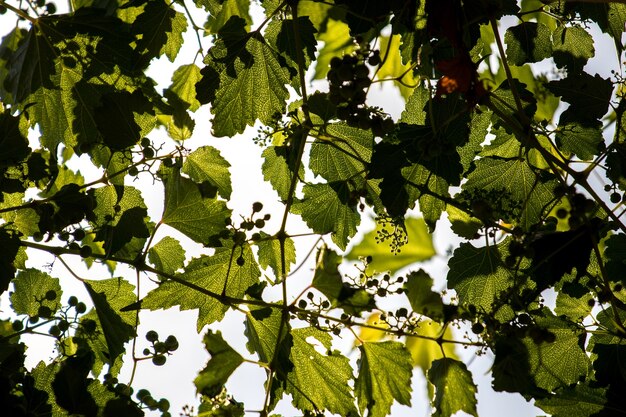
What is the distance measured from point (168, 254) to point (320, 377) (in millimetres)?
565

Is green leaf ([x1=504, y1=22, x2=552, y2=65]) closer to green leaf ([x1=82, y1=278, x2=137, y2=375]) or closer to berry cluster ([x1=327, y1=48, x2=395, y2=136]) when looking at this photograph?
berry cluster ([x1=327, y1=48, x2=395, y2=136])

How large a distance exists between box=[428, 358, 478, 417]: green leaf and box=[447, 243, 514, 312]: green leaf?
253 millimetres

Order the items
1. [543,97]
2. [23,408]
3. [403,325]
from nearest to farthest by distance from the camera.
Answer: [23,408] → [403,325] → [543,97]

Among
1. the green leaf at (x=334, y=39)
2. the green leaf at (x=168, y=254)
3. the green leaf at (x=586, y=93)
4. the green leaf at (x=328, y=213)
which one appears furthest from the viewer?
the green leaf at (x=334, y=39)

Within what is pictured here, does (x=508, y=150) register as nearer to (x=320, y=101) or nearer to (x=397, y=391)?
(x=320, y=101)

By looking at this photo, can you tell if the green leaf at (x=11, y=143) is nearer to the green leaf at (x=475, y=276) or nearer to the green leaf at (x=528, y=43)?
the green leaf at (x=475, y=276)

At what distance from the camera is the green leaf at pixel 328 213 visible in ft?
6.16

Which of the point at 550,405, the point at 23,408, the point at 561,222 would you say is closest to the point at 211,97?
the point at 23,408

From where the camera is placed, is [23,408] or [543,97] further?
[543,97]

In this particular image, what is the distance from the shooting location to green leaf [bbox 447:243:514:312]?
1.79 metres

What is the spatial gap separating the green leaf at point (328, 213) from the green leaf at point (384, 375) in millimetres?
324

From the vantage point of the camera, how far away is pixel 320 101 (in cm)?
171

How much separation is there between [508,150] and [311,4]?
889 millimetres

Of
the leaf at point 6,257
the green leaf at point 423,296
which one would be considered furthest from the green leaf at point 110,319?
the green leaf at point 423,296
